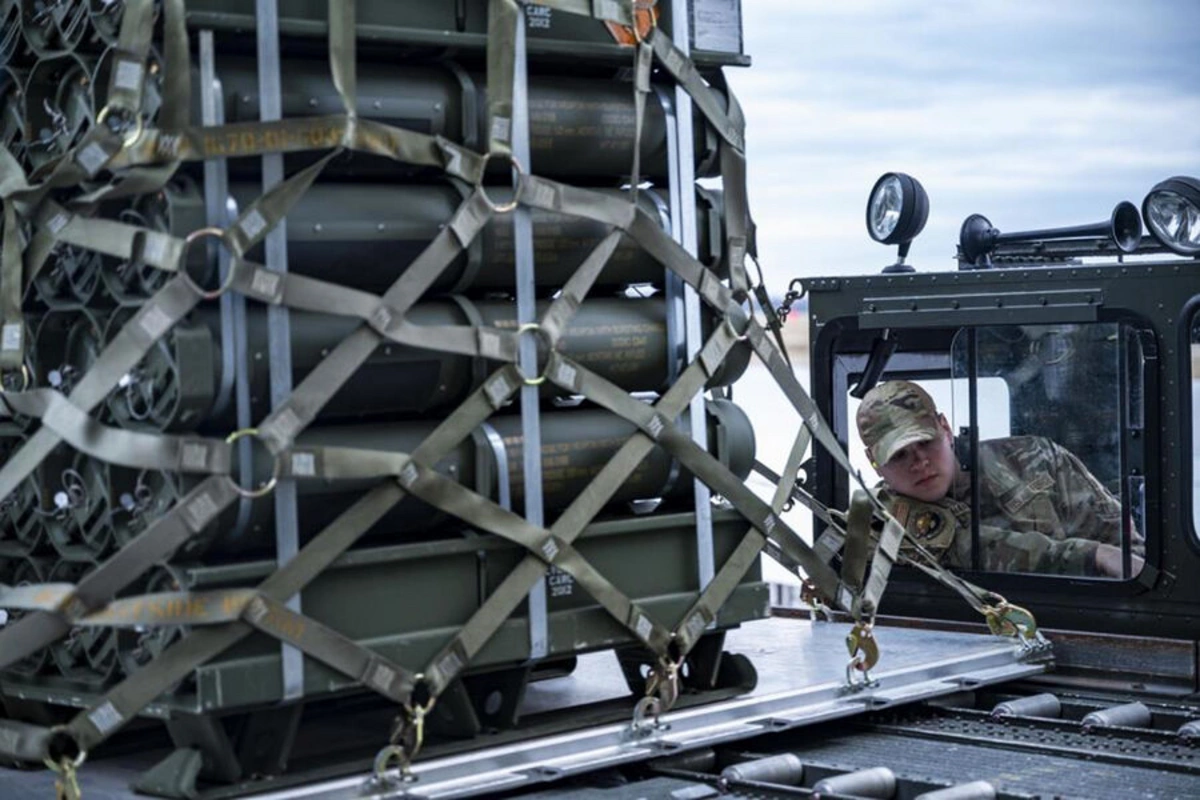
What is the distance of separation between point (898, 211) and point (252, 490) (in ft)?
12.2

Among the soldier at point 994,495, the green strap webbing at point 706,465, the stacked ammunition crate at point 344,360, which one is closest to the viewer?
the stacked ammunition crate at point 344,360

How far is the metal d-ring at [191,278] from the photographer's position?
4.14 m

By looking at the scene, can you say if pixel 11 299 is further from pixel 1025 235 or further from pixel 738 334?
pixel 1025 235

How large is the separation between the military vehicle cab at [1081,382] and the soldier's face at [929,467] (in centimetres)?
6

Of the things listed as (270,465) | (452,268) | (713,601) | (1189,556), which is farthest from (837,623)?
(270,465)

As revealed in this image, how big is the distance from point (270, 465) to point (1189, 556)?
10.6 feet

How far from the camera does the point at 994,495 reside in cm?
678

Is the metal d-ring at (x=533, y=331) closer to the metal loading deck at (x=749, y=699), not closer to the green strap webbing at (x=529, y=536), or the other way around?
the green strap webbing at (x=529, y=536)

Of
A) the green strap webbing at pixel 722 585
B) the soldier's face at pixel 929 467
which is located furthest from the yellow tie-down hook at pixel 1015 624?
the green strap webbing at pixel 722 585

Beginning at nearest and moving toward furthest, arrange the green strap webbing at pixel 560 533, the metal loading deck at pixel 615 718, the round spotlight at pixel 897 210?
the metal loading deck at pixel 615 718 → the green strap webbing at pixel 560 533 → the round spotlight at pixel 897 210

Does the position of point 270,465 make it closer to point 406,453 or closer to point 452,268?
point 406,453

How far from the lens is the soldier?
6.59 meters

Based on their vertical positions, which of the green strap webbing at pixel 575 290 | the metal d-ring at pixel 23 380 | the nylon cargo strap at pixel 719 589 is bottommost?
the nylon cargo strap at pixel 719 589

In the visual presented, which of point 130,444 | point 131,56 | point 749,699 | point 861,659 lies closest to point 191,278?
point 130,444
